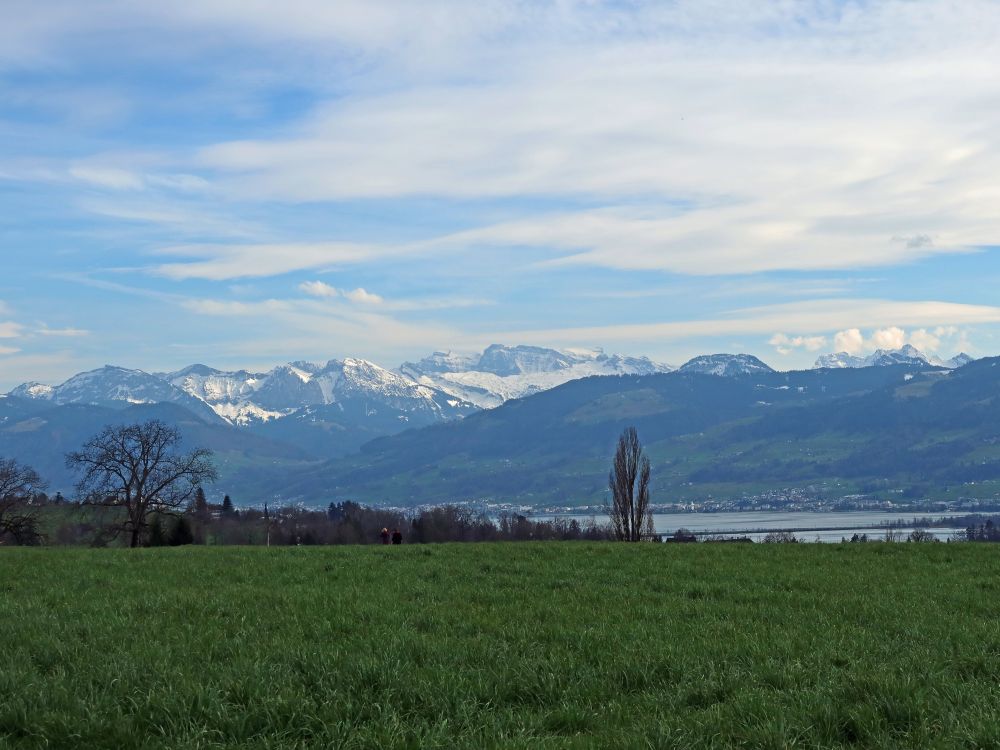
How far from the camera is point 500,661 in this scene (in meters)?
12.1

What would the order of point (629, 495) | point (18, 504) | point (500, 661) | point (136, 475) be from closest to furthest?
point (500, 661) → point (629, 495) → point (136, 475) → point (18, 504)

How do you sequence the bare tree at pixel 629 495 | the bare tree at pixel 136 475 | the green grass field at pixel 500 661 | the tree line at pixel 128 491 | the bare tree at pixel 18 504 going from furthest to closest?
the bare tree at pixel 18 504
the tree line at pixel 128 491
the bare tree at pixel 136 475
the bare tree at pixel 629 495
the green grass field at pixel 500 661

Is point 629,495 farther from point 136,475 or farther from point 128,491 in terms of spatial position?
point 128,491

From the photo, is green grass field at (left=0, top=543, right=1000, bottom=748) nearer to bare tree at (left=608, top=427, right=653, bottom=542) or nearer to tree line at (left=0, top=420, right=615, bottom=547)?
tree line at (left=0, top=420, right=615, bottom=547)

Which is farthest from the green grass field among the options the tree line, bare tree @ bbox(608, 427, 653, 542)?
bare tree @ bbox(608, 427, 653, 542)

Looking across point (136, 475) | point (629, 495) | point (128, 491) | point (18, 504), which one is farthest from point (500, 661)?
point (18, 504)

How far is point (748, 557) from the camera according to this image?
92.0 feet

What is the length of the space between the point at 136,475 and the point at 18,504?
2476 cm

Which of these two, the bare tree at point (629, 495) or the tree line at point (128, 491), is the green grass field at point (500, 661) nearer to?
the tree line at point (128, 491)

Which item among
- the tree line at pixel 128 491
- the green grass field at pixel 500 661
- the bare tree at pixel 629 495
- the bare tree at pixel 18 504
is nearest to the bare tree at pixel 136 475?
the tree line at pixel 128 491

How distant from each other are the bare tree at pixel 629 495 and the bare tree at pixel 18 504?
174 feet

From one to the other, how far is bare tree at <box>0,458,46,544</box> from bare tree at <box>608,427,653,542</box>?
53.0 m

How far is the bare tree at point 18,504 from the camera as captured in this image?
288 feet

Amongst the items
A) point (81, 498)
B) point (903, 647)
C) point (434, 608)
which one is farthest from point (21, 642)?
point (81, 498)
